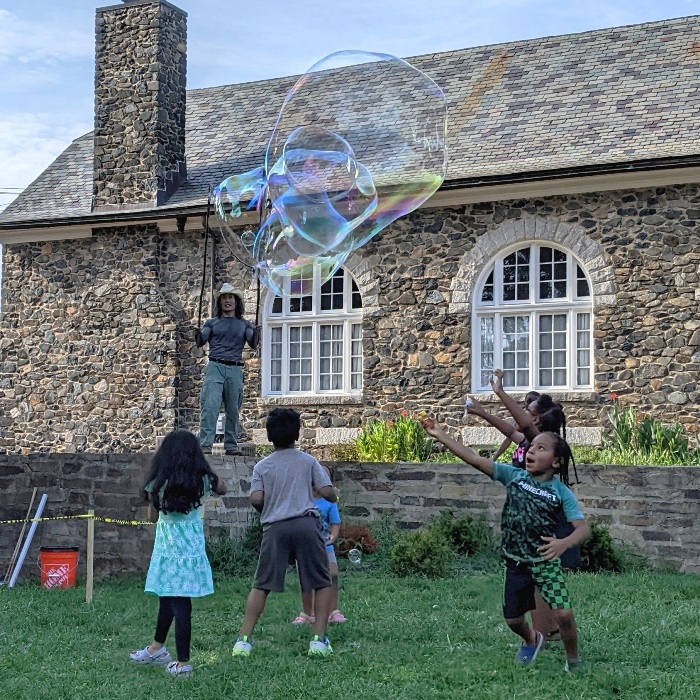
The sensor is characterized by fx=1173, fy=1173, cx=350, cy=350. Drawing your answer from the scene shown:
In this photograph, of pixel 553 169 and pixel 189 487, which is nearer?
pixel 189 487

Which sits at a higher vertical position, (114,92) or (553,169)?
(114,92)

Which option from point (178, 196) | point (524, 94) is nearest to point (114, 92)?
point (178, 196)

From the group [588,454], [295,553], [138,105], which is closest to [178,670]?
[295,553]

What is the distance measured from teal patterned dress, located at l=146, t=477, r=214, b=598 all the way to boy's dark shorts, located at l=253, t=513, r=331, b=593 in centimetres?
36

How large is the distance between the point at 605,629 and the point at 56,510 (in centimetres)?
607

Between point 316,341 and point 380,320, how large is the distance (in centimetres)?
132

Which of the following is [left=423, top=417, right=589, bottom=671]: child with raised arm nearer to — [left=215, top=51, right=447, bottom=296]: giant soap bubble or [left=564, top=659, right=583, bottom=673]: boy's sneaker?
[left=564, top=659, right=583, bottom=673]: boy's sneaker

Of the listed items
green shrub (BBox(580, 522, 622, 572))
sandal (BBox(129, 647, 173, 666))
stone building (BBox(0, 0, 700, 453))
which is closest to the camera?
sandal (BBox(129, 647, 173, 666))

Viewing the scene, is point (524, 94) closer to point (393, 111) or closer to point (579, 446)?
point (579, 446)

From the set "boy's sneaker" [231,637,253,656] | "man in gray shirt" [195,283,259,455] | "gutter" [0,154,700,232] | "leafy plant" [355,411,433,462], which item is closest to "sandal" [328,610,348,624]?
"boy's sneaker" [231,637,253,656]

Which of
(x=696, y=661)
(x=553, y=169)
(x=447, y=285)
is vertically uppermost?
(x=553, y=169)

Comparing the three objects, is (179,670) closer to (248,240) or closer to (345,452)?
(248,240)

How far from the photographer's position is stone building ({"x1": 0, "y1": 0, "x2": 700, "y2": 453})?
53.2 ft

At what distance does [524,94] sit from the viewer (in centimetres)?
1902
